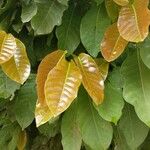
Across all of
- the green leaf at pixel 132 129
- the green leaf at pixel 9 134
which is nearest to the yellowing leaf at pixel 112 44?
the green leaf at pixel 132 129

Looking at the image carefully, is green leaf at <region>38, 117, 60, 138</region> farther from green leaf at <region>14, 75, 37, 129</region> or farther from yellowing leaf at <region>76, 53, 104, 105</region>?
yellowing leaf at <region>76, 53, 104, 105</region>

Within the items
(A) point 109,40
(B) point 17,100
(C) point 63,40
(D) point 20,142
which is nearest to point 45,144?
(D) point 20,142

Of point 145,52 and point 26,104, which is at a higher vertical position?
point 145,52

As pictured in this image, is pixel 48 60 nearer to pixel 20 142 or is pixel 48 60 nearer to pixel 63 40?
pixel 63 40

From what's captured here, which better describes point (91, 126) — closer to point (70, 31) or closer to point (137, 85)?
point (137, 85)

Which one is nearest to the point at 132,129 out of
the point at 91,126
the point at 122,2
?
the point at 91,126

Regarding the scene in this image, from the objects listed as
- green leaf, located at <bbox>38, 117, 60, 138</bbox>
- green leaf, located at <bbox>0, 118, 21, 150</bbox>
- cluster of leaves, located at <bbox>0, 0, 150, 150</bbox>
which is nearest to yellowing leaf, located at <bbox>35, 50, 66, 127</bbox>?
cluster of leaves, located at <bbox>0, 0, 150, 150</bbox>

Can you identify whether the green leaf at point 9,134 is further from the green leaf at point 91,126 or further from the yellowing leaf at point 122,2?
the yellowing leaf at point 122,2
